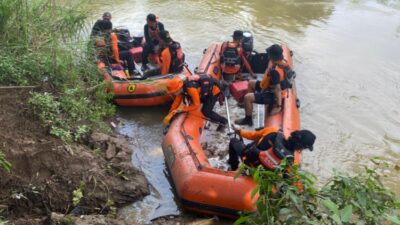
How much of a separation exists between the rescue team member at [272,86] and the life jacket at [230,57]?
928 millimetres

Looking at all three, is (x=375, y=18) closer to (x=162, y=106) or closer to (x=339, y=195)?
(x=162, y=106)

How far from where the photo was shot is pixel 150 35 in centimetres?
794

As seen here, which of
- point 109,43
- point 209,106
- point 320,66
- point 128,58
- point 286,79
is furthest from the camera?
point 320,66

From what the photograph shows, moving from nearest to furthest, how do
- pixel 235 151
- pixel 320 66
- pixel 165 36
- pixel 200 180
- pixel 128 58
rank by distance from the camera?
pixel 200 180 < pixel 235 151 < pixel 165 36 < pixel 128 58 < pixel 320 66

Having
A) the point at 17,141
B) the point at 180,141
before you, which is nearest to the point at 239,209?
the point at 180,141

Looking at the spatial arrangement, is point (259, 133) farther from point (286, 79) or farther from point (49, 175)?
point (49, 175)

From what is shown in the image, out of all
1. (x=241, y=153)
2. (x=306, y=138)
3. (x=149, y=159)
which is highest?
(x=306, y=138)

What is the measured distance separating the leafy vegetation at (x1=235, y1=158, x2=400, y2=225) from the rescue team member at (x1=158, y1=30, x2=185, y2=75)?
417 centimetres

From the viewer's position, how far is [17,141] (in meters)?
4.35

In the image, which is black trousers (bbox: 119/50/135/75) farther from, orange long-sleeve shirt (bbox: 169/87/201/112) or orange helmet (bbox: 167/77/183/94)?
orange helmet (bbox: 167/77/183/94)

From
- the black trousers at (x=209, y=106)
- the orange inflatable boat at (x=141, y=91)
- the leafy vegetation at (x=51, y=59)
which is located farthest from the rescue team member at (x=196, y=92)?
the leafy vegetation at (x=51, y=59)

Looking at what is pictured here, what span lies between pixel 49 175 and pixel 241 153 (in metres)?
2.13

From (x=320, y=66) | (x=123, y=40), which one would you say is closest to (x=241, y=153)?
(x=123, y=40)

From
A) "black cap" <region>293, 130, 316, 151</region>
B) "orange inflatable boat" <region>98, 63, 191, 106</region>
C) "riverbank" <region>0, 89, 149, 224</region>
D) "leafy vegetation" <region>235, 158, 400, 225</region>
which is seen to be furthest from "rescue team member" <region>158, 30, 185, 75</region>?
"leafy vegetation" <region>235, 158, 400, 225</region>
